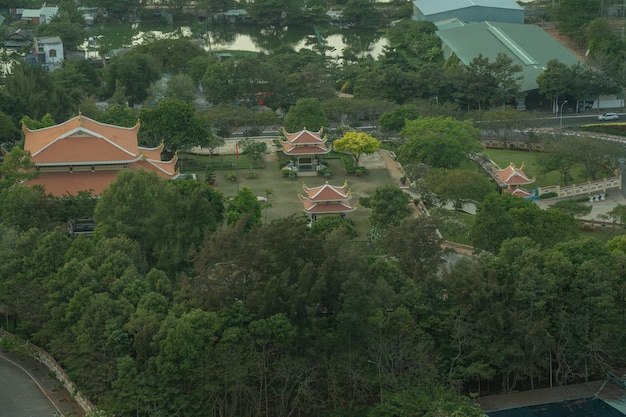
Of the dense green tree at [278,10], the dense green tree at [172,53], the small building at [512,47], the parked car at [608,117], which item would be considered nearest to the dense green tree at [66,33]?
the dense green tree at [172,53]

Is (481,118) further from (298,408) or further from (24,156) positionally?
(298,408)

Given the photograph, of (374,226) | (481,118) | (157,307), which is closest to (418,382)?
(157,307)

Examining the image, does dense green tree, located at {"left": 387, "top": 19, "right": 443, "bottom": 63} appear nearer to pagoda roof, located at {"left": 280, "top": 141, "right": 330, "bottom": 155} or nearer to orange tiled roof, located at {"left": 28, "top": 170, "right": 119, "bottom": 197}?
pagoda roof, located at {"left": 280, "top": 141, "right": 330, "bottom": 155}

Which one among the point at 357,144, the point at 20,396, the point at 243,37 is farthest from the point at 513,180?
the point at 243,37

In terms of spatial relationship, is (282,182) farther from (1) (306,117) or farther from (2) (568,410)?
(2) (568,410)

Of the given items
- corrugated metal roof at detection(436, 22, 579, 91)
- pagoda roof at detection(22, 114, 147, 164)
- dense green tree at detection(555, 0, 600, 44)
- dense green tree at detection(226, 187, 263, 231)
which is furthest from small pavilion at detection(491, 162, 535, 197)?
dense green tree at detection(555, 0, 600, 44)

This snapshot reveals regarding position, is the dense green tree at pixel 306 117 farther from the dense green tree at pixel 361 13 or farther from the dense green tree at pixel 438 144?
the dense green tree at pixel 361 13

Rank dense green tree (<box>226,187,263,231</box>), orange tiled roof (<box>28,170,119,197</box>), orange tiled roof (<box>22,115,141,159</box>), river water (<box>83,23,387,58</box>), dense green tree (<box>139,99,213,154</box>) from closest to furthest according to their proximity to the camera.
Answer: dense green tree (<box>226,187,263,231</box>), orange tiled roof (<box>28,170,119,197</box>), orange tiled roof (<box>22,115,141,159</box>), dense green tree (<box>139,99,213,154</box>), river water (<box>83,23,387,58</box>)
